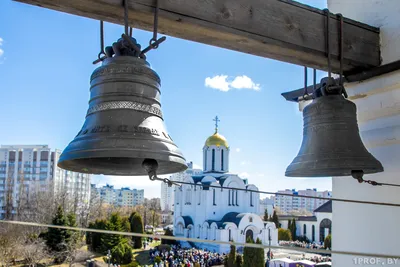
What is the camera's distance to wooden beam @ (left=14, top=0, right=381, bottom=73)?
1526mm

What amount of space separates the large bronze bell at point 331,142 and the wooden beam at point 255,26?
0.19 m

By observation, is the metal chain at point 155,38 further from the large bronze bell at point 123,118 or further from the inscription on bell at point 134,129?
the inscription on bell at point 134,129

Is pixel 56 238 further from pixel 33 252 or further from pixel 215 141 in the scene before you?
pixel 215 141

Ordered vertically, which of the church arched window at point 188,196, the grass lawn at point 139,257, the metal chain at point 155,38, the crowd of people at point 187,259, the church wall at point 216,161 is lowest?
the grass lawn at point 139,257

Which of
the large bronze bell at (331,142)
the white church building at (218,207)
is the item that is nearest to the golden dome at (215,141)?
the white church building at (218,207)

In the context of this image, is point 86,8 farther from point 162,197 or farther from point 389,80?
point 162,197

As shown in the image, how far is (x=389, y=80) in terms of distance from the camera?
1993mm

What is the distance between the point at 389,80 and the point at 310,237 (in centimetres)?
3406

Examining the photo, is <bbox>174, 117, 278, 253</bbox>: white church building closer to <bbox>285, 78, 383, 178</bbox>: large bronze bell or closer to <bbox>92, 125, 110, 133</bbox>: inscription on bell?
<bbox>285, 78, 383, 178</bbox>: large bronze bell

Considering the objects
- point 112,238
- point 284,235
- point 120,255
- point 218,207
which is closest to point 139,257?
point 112,238

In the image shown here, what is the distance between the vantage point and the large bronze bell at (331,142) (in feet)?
5.89

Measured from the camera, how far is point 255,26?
1746 millimetres

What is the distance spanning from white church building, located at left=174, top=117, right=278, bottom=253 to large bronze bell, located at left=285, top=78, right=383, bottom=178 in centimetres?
2656

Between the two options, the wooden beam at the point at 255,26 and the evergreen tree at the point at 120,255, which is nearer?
the wooden beam at the point at 255,26
